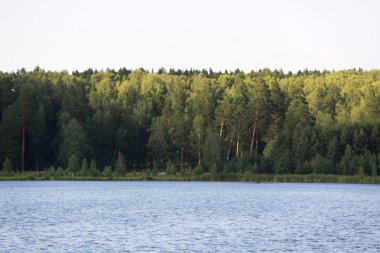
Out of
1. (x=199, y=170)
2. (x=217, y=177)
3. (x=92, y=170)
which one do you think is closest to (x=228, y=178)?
(x=217, y=177)

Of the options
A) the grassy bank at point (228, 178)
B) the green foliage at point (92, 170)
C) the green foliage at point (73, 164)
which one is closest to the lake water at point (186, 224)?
the grassy bank at point (228, 178)

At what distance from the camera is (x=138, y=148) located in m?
141

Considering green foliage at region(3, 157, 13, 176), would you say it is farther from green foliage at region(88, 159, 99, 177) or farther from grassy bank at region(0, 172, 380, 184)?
green foliage at region(88, 159, 99, 177)

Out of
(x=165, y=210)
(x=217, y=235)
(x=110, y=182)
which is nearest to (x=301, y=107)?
(x=110, y=182)

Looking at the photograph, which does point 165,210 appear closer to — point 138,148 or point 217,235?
point 217,235

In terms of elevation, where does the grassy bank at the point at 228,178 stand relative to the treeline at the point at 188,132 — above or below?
below

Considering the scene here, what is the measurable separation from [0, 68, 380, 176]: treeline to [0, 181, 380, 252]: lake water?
1614 inches

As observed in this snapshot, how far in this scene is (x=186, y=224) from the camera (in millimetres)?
48719

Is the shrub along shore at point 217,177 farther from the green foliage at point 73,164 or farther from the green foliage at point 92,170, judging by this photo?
the green foliage at point 73,164

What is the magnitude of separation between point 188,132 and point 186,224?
90.8 meters

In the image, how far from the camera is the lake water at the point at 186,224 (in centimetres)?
3888

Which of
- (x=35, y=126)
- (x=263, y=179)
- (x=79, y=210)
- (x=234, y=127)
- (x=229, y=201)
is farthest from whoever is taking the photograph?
(x=234, y=127)

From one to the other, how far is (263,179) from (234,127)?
22751 millimetres

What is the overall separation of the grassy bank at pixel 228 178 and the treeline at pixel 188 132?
3.45ft
